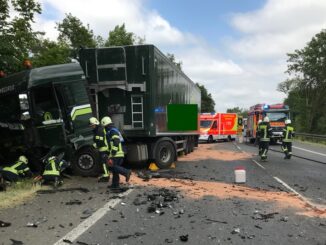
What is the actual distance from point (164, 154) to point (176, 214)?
708cm

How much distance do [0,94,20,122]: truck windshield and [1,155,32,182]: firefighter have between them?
1.03m

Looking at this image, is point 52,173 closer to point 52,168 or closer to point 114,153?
point 52,168

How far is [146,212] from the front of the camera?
283 inches

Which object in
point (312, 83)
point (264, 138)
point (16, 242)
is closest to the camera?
point (16, 242)

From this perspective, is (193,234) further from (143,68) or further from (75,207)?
(143,68)

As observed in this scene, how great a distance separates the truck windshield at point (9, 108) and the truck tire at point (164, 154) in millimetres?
4628

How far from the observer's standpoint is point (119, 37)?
4562 centimetres

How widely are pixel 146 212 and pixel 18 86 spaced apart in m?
5.11

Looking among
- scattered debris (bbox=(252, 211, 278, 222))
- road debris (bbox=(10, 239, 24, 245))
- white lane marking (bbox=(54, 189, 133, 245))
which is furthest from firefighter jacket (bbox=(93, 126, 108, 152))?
road debris (bbox=(10, 239, 24, 245))

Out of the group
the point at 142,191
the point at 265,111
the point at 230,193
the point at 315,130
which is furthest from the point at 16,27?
the point at 315,130

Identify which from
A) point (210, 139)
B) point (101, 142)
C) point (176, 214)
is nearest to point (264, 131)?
point (101, 142)

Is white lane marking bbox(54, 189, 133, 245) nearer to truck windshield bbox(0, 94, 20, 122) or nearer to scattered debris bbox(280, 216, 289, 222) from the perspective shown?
scattered debris bbox(280, 216, 289, 222)

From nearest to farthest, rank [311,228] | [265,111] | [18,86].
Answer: [311,228] → [18,86] → [265,111]

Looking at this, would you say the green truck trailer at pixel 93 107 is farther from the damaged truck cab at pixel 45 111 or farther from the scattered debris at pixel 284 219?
the scattered debris at pixel 284 219
